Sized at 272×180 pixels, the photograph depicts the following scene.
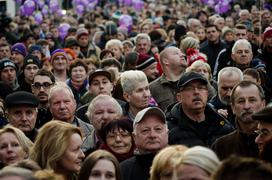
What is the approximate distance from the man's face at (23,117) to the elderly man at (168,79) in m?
2.35

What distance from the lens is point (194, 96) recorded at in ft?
30.2

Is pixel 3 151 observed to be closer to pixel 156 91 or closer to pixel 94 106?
pixel 94 106

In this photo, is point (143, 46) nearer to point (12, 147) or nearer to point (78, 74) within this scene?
point (78, 74)

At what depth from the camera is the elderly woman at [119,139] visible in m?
8.69

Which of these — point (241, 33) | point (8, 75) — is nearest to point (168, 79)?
point (8, 75)

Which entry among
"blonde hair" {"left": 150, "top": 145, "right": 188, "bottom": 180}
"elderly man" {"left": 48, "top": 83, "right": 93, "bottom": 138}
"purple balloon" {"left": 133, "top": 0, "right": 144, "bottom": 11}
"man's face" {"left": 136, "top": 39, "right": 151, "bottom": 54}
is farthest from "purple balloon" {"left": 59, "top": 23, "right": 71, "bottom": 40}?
"blonde hair" {"left": 150, "top": 145, "right": 188, "bottom": 180}

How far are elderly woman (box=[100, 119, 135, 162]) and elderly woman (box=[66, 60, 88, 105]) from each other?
4.95 m

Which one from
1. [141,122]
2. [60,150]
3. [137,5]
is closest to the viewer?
[60,150]

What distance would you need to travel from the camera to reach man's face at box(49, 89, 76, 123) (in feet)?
33.3

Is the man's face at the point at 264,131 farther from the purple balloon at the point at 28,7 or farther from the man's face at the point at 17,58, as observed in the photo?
the purple balloon at the point at 28,7

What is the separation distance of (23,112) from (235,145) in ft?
9.01

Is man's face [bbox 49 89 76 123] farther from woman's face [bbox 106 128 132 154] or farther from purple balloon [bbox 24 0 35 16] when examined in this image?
purple balloon [bbox 24 0 35 16]

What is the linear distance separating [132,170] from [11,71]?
7604 mm

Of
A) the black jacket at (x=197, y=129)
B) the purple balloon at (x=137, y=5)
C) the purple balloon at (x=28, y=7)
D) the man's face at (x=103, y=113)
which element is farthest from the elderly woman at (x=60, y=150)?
the purple balloon at (x=137, y=5)
